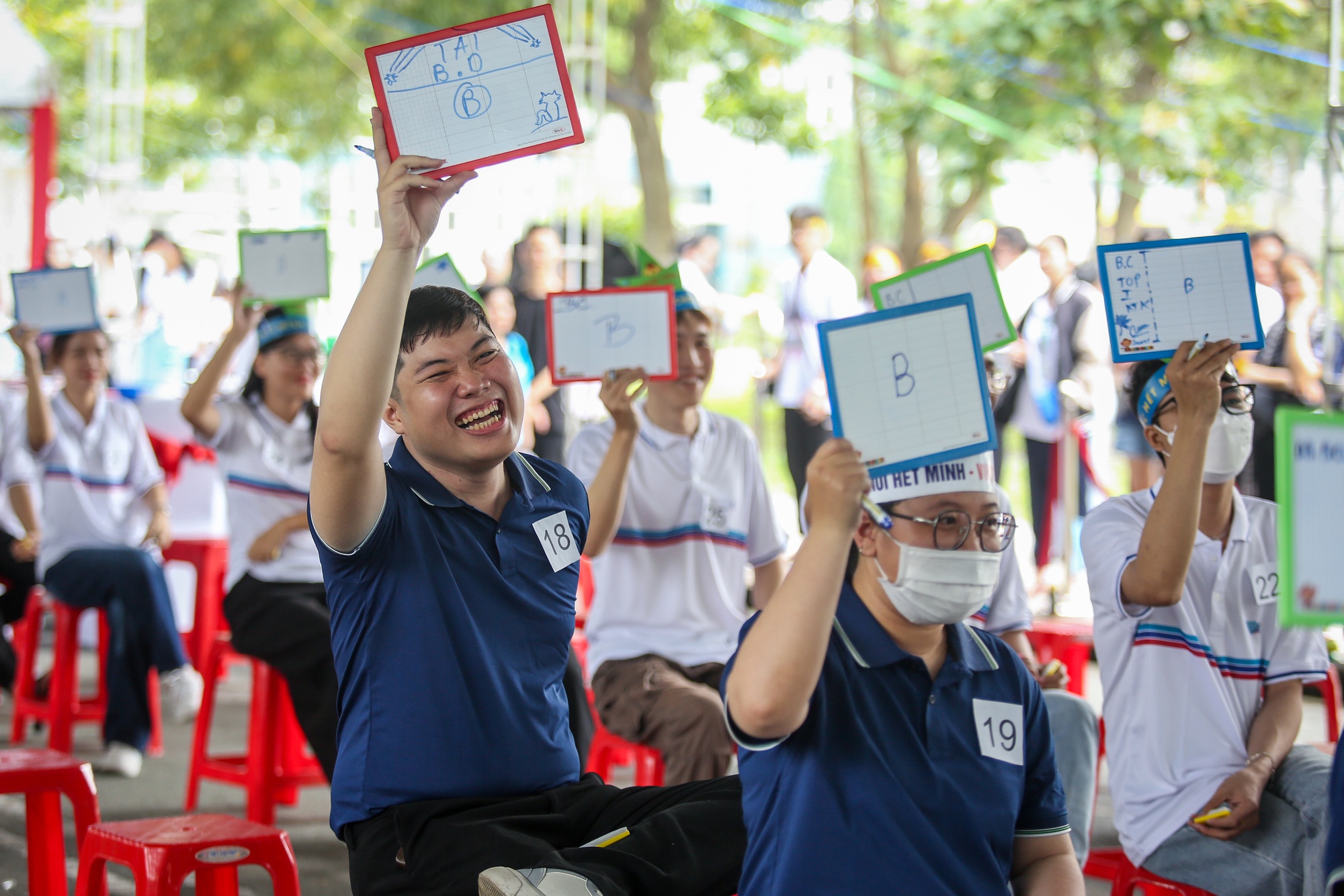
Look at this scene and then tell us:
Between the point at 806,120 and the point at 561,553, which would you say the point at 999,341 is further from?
the point at 806,120

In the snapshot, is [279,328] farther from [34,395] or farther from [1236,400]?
[1236,400]

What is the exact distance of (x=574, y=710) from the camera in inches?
143

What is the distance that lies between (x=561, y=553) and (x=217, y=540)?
3.72m

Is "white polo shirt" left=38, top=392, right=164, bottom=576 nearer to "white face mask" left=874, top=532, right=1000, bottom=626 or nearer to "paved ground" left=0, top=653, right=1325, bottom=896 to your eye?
"paved ground" left=0, top=653, right=1325, bottom=896

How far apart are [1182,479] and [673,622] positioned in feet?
5.45

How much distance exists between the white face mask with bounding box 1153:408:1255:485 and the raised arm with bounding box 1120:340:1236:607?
12cm

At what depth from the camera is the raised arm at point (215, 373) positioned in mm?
4285

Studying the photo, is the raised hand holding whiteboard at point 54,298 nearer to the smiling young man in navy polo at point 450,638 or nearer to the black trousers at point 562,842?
the smiling young man in navy polo at point 450,638

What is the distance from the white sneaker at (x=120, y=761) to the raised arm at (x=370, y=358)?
3150mm

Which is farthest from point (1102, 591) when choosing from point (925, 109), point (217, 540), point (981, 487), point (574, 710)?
point (925, 109)

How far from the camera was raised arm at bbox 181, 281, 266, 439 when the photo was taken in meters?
4.29

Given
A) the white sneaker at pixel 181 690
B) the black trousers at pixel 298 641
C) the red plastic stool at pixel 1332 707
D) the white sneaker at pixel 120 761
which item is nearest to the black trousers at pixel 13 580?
the white sneaker at pixel 181 690

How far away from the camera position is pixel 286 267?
14.3ft

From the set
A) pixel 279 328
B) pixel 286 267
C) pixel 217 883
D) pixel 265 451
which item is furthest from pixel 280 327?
pixel 217 883
